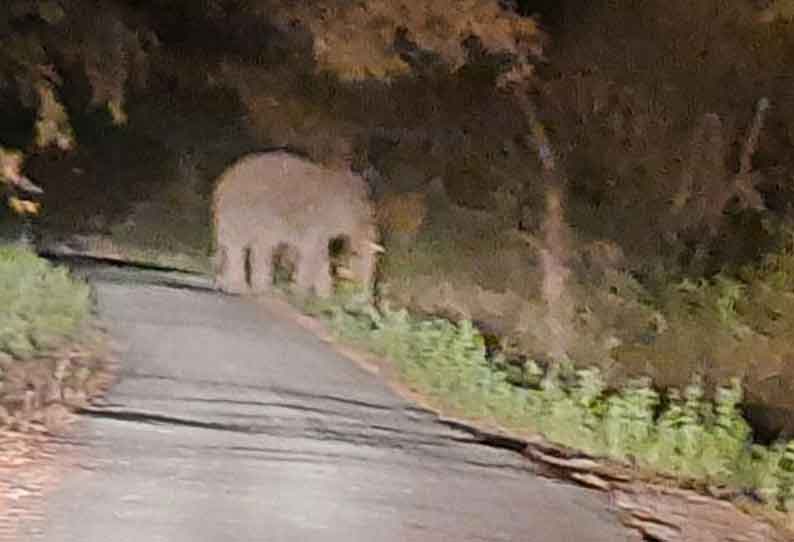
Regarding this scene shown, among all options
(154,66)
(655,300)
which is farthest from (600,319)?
(154,66)

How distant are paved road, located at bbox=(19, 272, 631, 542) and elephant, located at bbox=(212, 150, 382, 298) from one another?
206 centimetres

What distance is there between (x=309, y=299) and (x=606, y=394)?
2.94 m

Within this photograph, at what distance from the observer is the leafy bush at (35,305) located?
7828 mm

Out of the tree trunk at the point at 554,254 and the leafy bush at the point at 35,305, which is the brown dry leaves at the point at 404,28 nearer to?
the tree trunk at the point at 554,254

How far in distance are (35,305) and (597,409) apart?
3287 millimetres

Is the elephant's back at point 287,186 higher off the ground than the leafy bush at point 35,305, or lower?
higher

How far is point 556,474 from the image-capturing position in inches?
249

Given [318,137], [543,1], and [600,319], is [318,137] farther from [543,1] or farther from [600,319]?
[600,319]

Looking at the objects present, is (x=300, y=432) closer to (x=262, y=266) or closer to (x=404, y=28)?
(x=404, y=28)

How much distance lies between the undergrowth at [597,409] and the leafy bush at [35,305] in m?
1.62

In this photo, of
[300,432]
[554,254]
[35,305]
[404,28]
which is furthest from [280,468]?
[554,254]

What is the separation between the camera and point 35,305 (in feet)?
27.8

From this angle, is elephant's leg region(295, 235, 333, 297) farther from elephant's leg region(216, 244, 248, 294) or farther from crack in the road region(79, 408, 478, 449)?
crack in the road region(79, 408, 478, 449)

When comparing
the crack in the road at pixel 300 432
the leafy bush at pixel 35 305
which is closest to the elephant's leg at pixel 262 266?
the leafy bush at pixel 35 305
